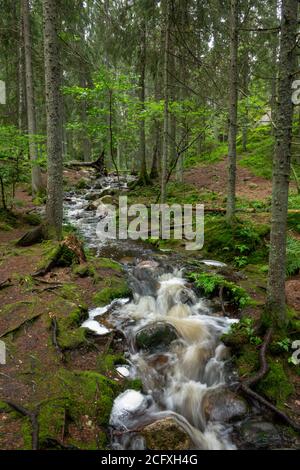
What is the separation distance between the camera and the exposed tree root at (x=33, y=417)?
330 centimetres

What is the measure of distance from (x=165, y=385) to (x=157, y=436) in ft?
3.37

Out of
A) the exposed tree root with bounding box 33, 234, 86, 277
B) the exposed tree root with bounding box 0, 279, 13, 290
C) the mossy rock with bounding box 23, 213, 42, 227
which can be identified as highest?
the mossy rock with bounding box 23, 213, 42, 227

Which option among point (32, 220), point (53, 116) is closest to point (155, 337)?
point (53, 116)

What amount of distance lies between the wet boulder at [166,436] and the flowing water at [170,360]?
3.8 inches

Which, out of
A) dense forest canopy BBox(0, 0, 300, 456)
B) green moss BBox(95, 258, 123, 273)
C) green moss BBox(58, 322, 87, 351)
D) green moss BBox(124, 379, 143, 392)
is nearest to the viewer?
dense forest canopy BBox(0, 0, 300, 456)

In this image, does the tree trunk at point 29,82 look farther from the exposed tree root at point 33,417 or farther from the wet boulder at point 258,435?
the wet boulder at point 258,435

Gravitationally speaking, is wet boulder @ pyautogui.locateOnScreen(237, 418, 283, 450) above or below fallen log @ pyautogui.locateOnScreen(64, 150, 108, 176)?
below

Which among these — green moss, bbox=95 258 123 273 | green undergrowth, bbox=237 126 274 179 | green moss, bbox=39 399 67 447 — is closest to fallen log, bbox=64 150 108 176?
green undergrowth, bbox=237 126 274 179

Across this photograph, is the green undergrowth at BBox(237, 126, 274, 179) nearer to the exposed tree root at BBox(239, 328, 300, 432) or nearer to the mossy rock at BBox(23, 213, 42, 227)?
the mossy rock at BBox(23, 213, 42, 227)

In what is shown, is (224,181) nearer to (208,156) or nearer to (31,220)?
(208,156)

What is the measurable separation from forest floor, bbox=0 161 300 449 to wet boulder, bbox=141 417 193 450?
53 centimetres

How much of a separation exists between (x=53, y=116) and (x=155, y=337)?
604 cm

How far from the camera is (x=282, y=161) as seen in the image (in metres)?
4.46

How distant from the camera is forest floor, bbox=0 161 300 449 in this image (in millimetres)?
3664
